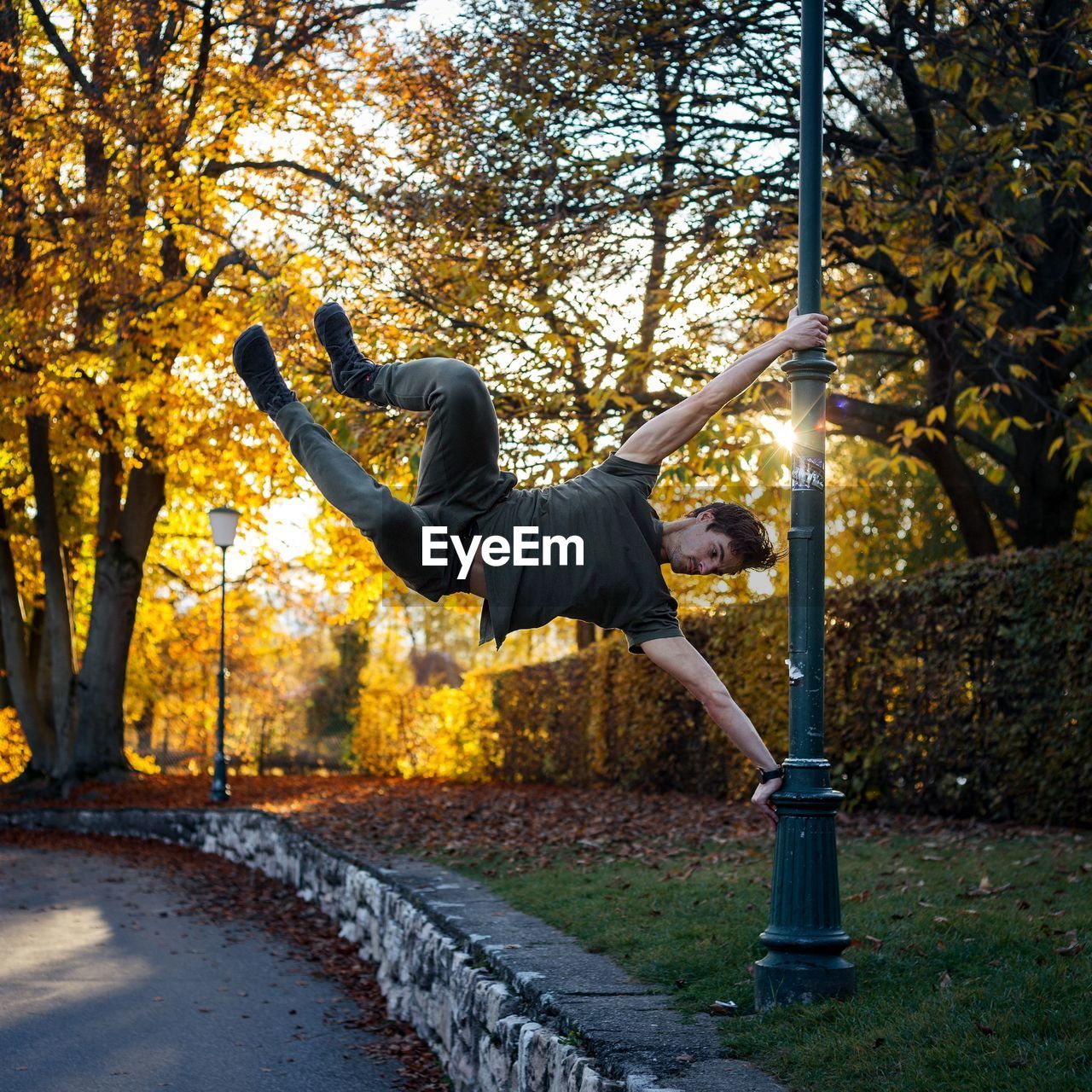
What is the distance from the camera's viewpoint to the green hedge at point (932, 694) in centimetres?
1044

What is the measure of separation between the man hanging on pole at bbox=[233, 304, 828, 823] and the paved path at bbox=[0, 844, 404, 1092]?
9.73 ft

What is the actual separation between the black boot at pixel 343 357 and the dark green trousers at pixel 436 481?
449 millimetres

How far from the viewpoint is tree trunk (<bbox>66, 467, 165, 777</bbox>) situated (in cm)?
2208

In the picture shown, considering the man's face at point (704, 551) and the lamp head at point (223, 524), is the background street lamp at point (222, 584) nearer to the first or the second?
the lamp head at point (223, 524)

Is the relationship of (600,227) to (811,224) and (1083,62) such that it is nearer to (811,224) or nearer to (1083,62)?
(1083,62)

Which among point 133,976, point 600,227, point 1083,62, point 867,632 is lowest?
point 133,976

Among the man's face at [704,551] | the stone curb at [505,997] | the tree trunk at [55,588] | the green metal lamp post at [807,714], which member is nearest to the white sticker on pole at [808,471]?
the green metal lamp post at [807,714]

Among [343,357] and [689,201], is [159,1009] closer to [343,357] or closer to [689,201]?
[343,357]

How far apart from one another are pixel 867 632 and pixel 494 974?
7.59m

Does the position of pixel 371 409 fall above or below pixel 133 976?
above

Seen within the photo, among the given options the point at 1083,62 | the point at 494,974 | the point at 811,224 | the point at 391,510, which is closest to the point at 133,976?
the point at 494,974

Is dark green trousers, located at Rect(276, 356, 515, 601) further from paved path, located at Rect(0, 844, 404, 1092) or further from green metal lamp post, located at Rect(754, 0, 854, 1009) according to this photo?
paved path, located at Rect(0, 844, 404, 1092)

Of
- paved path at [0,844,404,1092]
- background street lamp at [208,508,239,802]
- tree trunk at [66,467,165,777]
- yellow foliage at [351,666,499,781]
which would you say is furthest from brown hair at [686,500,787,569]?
tree trunk at [66,467,165,777]

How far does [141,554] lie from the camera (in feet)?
73.8
